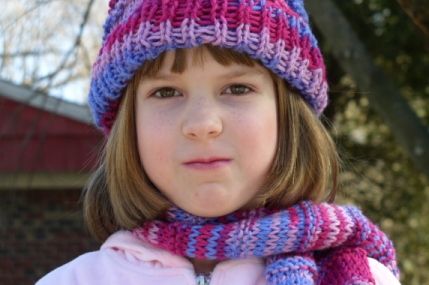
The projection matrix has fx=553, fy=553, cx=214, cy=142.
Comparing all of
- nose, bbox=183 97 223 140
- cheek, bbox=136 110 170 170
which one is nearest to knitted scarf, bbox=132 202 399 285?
cheek, bbox=136 110 170 170

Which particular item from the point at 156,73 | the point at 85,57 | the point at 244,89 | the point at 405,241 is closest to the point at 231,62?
the point at 244,89

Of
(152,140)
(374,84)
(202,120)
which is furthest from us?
(374,84)

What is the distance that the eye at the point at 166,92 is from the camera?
5.76ft

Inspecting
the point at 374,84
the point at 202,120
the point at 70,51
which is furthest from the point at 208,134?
the point at 70,51

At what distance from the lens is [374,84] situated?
4008 millimetres

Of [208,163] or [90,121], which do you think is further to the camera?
[90,121]

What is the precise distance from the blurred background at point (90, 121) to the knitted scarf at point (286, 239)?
1.86 meters

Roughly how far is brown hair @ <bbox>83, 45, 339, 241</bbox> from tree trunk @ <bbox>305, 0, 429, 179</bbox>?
6.95 ft

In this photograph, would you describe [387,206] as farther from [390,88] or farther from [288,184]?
[288,184]

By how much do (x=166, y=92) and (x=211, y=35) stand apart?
24 cm

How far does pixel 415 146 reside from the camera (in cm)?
398

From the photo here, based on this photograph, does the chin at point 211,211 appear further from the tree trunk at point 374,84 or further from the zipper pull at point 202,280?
the tree trunk at point 374,84

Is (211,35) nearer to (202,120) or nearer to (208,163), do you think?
(202,120)

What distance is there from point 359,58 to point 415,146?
0.75m
